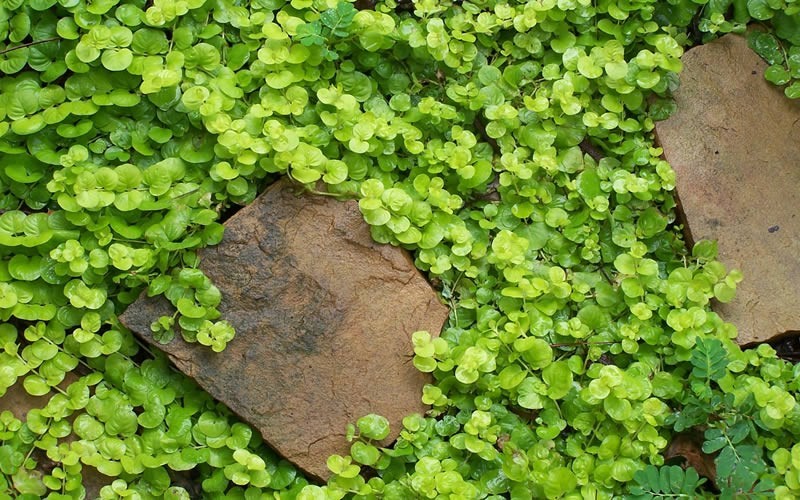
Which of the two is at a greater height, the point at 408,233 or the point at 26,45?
the point at 26,45

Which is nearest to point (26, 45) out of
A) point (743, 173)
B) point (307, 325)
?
point (307, 325)

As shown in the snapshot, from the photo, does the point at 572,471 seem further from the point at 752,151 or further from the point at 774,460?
the point at 752,151

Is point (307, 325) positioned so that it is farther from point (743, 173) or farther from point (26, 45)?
point (743, 173)

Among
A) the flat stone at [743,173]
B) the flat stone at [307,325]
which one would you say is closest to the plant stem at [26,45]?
the flat stone at [307,325]

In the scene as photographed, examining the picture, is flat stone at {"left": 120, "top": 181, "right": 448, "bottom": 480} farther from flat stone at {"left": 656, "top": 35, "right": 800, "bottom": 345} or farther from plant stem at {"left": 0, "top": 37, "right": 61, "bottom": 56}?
flat stone at {"left": 656, "top": 35, "right": 800, "bottom": 345}

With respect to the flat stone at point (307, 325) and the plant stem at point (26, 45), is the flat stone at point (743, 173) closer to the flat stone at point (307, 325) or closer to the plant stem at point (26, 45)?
the flat stone at point (307, 325)

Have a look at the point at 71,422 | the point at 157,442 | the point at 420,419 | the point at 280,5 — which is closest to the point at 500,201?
the point at 420,419
